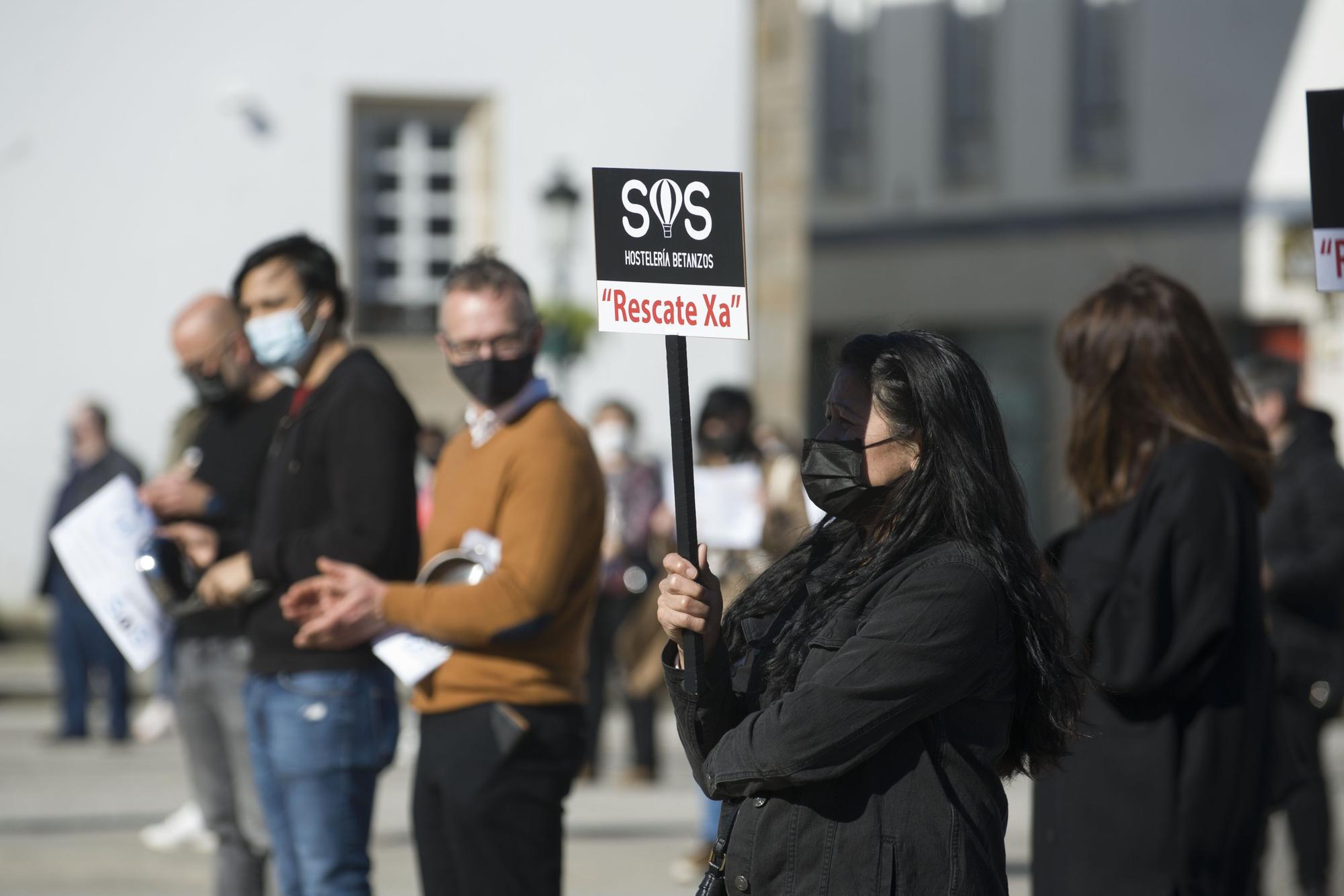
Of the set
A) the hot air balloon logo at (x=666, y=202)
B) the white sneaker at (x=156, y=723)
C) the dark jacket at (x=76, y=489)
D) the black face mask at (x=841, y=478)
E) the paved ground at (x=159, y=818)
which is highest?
the hot air balloon logo at (x=666, y=202)

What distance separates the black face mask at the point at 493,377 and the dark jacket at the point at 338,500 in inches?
9.9

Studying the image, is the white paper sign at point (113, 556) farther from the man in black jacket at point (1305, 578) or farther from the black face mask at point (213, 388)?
the man in black jacket at point (1305, 578)

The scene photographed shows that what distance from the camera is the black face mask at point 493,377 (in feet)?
14.6

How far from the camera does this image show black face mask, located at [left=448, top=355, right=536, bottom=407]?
446 centimetres

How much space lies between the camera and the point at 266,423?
17.0 feet

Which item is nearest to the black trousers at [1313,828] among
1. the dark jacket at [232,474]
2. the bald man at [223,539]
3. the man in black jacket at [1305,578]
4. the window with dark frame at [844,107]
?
the man in black jacket at [1305,578]

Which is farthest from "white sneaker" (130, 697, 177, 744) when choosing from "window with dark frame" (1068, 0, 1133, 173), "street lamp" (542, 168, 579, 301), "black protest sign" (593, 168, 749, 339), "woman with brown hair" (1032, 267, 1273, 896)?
"window with dark frame" (1068, 0, 1133, 173)

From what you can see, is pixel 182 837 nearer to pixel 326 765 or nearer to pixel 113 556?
pixel 113 556

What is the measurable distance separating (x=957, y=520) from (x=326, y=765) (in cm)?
213

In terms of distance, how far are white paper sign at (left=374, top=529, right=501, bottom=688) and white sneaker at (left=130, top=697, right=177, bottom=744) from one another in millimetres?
7875

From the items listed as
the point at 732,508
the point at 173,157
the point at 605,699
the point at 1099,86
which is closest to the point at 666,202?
the point at 732,508

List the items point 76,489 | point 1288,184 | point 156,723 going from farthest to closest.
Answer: point 1288,184
point 156,723
point 76,489

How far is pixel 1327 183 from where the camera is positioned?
358 centimetres

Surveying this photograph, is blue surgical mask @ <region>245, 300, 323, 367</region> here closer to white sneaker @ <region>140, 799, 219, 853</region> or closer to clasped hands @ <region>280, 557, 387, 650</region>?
clasped hands @ <region>280, 557, 387, 650</region>
